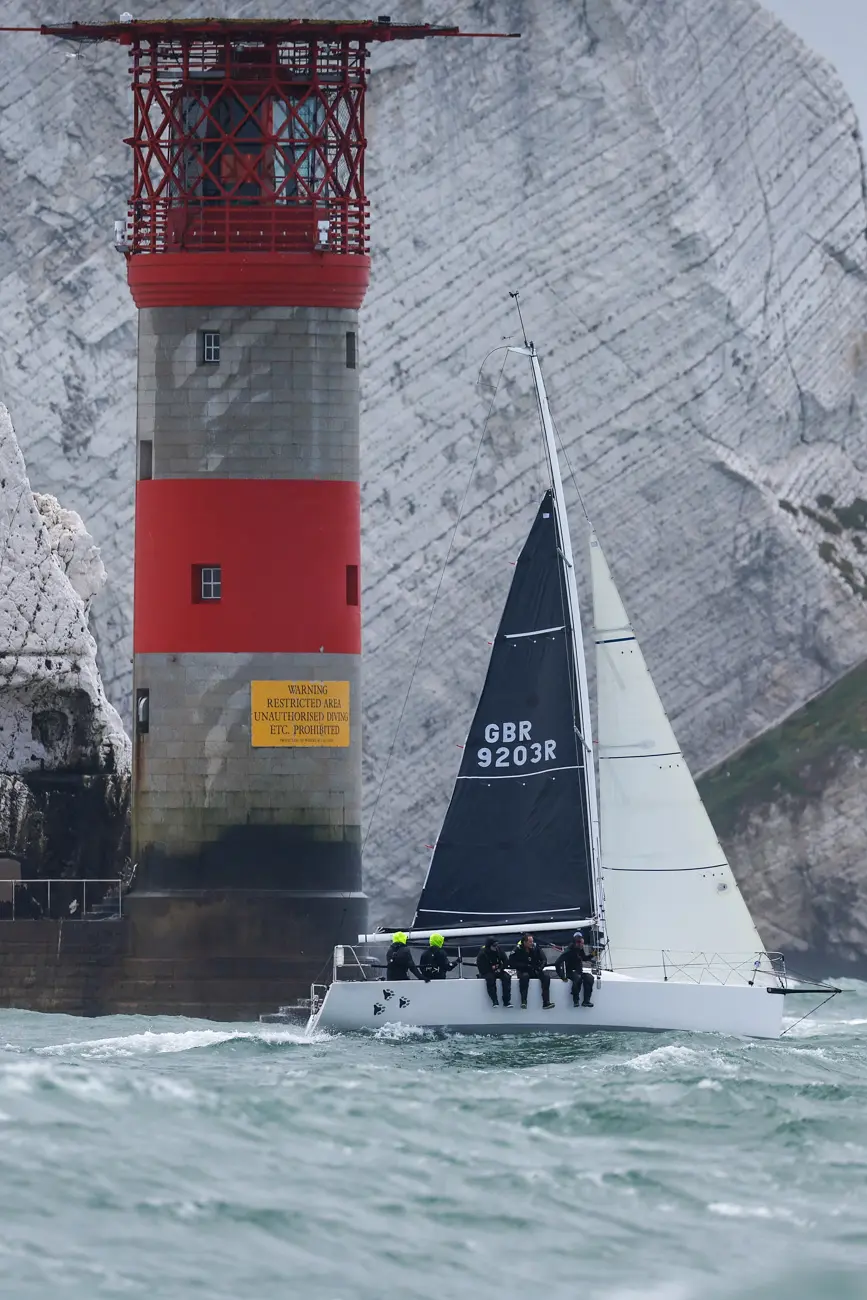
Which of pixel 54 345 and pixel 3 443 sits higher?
pixel 54 345

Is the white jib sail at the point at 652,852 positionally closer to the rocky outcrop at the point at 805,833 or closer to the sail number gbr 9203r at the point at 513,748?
the sail number gbr 9203r at the point at 513,748

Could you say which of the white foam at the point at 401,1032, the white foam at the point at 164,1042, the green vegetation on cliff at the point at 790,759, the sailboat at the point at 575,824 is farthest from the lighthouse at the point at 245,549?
the green vegetation on cliff at the point at 790,759

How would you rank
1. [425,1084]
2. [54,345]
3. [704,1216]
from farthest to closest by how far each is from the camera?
[54,345] < [425,1084] < [704,1216]

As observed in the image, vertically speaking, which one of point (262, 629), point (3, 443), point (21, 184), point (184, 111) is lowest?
point (262, 629)

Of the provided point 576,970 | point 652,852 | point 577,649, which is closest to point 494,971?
point 576,970

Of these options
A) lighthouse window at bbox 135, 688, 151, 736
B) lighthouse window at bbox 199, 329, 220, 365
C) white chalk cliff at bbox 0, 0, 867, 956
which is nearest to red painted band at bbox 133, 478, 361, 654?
lighthouse window at bbox 135, 688, 151, 736

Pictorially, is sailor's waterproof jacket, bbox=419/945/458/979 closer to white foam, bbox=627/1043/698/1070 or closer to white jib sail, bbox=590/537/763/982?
white jib sail, bbox=590/537/763/982

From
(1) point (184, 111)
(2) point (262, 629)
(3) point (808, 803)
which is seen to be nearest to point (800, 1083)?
(2) point (262, 629)

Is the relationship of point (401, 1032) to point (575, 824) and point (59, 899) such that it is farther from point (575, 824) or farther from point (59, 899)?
point (59, 899)

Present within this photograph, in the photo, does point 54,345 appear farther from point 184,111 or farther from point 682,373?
point 184,111
